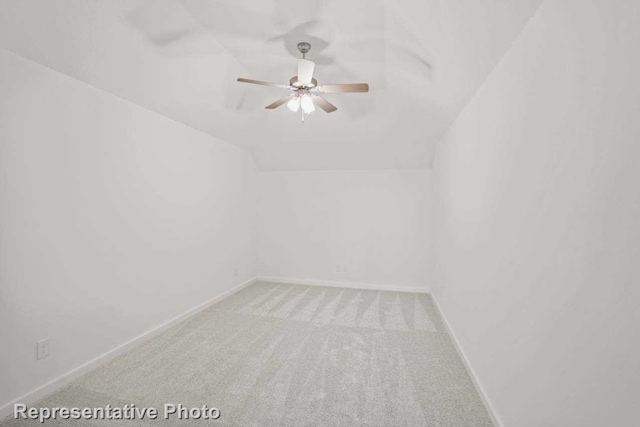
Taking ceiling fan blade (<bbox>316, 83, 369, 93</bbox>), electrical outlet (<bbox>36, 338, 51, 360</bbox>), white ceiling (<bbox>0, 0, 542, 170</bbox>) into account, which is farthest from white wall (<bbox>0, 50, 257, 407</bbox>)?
ceiling fan blade (<bbox>316, 83, 369, 93</bbox>)

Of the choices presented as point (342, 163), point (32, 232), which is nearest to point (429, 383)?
point (32, 232)

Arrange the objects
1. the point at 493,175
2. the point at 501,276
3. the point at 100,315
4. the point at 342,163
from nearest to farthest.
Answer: the point at 501,276, the point at 493,175, the point at 100,315, the point at 342,163

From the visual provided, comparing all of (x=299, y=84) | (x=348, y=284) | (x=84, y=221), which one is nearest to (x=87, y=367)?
(x=84, y=221)

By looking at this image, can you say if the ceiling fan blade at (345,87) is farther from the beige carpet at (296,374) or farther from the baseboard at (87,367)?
the baseboard at (87,367)

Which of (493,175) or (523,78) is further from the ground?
(523,78)

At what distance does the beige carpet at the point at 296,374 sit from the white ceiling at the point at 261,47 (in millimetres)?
2447

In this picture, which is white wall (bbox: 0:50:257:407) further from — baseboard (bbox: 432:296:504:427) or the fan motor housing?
baseboard (bbox: 432:296:504:427)

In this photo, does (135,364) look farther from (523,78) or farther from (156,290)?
(523,78)

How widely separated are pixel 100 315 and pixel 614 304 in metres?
3.42

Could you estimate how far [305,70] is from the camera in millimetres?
2328

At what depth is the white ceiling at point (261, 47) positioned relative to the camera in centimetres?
185

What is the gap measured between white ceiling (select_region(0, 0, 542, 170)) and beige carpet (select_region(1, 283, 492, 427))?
8.03 ft

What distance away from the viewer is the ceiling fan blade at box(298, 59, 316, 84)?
2.28m

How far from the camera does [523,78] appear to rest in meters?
1.67
